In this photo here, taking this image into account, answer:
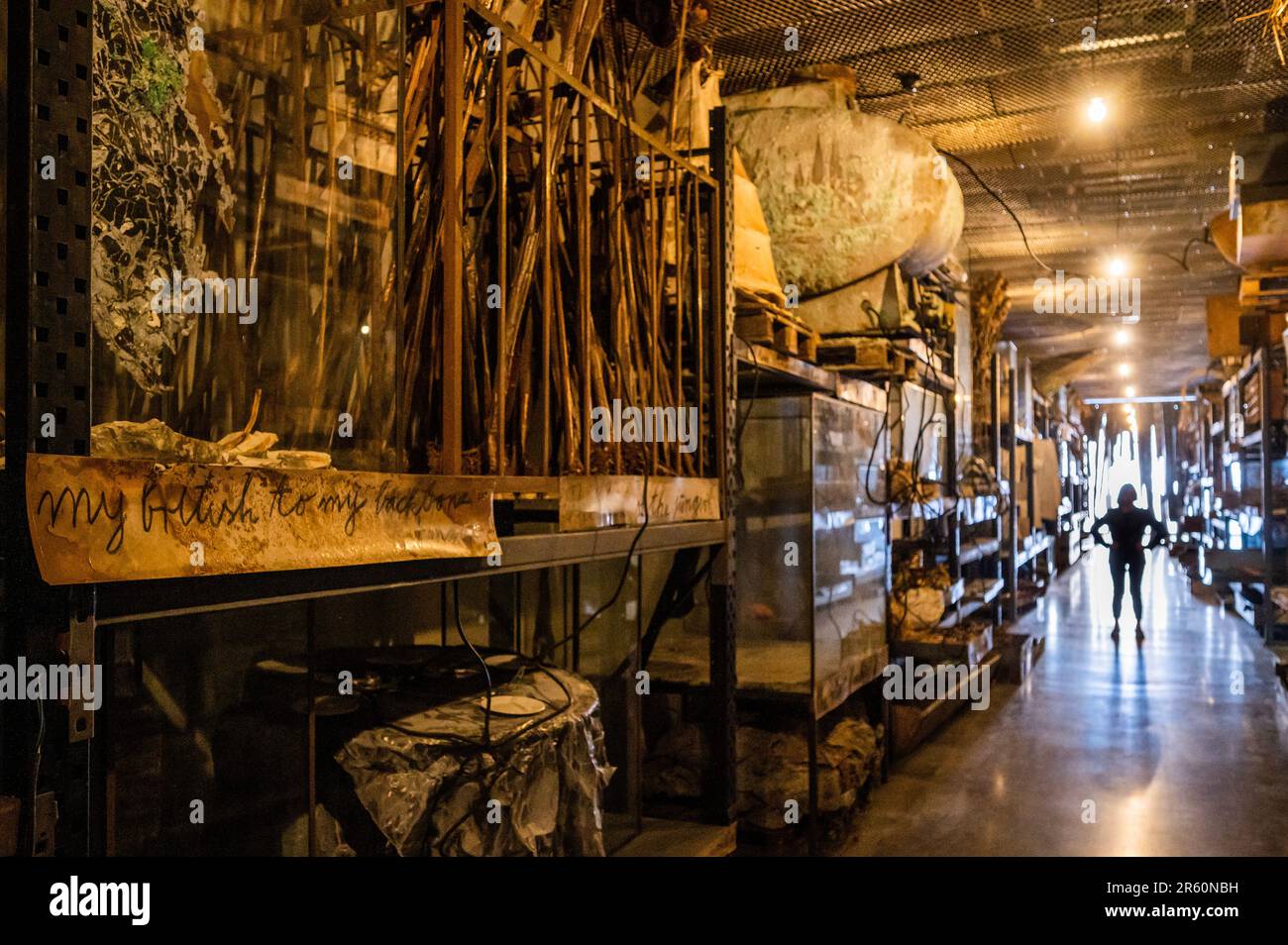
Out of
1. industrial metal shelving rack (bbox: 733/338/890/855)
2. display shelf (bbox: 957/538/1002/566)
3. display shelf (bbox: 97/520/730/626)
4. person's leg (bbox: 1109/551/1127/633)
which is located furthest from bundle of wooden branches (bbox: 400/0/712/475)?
person's leg (bbox: 1109/551/1127/633)

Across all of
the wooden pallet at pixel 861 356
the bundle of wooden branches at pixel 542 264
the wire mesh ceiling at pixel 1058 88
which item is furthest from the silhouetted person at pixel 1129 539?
the bundle of wooden branches at pixel 542 264

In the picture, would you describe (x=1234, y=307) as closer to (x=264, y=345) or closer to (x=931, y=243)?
(x=931, y=243)

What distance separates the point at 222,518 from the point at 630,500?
1591 mm

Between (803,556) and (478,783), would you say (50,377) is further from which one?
(803,556)

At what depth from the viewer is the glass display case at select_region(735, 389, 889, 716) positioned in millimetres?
5145

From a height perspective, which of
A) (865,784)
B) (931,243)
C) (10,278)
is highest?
(931,243)

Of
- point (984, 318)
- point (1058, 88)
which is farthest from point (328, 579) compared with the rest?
point (984, 318)

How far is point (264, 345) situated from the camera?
9.15 feet

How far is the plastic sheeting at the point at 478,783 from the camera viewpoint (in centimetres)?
233

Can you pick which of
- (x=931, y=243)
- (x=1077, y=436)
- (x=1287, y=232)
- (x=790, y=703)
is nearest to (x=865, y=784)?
(x=790, y=703)

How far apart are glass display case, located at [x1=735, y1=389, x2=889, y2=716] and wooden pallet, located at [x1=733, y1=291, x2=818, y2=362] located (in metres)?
0.58

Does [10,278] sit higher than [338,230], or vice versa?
[338,230]

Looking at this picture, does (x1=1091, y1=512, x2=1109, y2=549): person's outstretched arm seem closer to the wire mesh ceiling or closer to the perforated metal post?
the wire mesh ceiling

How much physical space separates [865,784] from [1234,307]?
8.63 metres
